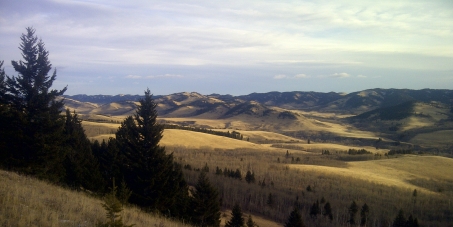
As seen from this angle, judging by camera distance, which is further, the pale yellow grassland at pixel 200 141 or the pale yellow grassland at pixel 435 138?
the pale yellow grassland at pixel 435 138

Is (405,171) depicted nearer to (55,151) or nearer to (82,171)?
(82,171)

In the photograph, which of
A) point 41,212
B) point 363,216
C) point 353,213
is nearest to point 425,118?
point 363,216

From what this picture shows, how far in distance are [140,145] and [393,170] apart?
5819 centimetres

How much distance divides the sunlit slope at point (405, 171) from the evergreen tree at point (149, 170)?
141 ft

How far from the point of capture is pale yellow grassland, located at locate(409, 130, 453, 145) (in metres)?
115

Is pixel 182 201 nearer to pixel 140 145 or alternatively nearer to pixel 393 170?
pixel 140 145

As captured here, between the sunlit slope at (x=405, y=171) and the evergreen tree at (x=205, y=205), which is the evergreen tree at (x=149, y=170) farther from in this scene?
the sunlit slope at (x=405, y=171)

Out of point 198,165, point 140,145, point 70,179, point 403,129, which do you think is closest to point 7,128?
point 70,179


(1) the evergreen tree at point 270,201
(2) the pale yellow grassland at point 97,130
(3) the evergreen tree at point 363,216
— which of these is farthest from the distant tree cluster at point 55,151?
(2) the pale yellow grassland at point 97,130

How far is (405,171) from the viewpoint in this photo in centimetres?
6438

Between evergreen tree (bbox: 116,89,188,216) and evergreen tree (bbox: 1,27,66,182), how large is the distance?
5334 millimetres

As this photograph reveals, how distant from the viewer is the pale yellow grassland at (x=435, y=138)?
114719 millimetres

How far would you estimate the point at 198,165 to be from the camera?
67.5m

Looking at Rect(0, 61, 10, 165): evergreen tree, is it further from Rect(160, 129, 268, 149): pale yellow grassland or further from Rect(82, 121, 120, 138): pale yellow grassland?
Rect(82, 121, 120, 138): pale yellow grassland
